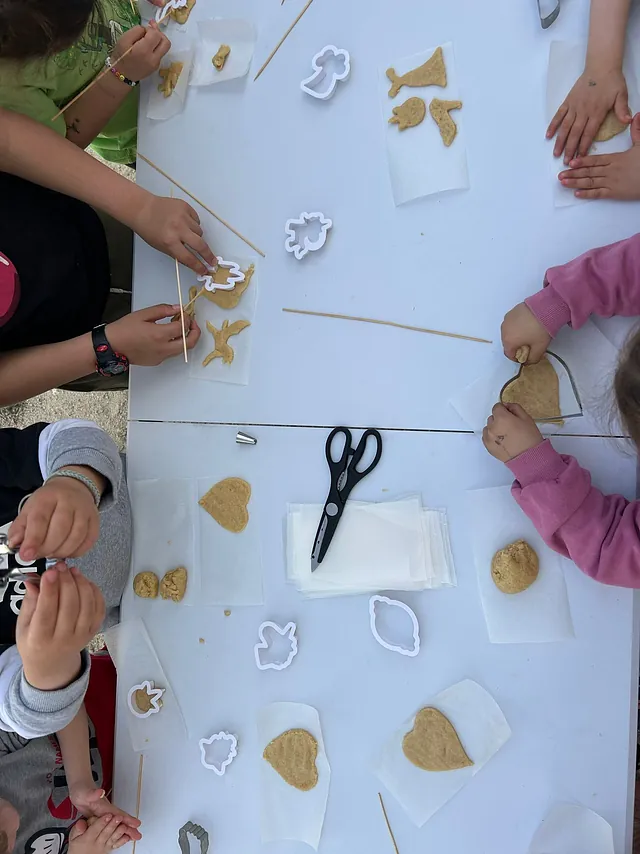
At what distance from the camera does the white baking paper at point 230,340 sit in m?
0.89

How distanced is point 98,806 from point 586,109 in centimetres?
109

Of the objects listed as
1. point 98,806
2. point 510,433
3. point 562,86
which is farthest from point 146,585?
point 562,86

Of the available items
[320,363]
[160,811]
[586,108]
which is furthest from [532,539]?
[160,811]

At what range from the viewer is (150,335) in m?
0.88

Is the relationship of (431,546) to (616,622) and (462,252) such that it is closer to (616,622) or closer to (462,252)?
(616,622)

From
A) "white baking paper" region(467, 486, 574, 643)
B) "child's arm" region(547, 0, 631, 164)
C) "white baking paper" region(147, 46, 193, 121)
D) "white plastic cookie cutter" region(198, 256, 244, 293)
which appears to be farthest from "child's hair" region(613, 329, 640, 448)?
"white baking paper" region(147, 46, 193, 121)

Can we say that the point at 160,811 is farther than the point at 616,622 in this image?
Yes

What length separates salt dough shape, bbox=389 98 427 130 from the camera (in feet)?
2.75

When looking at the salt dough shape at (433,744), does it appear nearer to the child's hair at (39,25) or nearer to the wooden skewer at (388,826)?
the wooden skewer at (388,826)

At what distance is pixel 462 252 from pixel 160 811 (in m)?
0.85

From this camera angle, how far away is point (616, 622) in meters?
0.74

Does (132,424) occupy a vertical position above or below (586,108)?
below

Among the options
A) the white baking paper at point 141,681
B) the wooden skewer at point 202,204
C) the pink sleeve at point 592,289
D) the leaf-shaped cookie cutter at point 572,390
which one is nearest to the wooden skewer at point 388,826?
the white baking paper at point 141,681

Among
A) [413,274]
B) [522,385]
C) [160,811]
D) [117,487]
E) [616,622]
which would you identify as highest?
[413,274]
